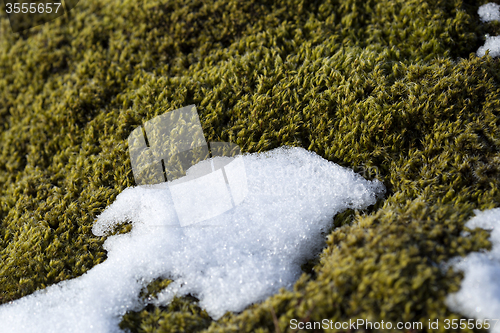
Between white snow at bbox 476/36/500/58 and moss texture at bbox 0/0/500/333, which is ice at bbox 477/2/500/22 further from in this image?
white snow at bbox 476/36/500/58

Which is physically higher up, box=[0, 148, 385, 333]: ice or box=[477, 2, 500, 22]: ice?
box=[477, 2, 500, 22]: ice

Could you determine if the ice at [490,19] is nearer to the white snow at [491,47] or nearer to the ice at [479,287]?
the white snow at [491,47]

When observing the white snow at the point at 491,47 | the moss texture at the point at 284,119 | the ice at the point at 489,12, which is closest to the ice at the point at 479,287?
the moss texture at the point at 284,119

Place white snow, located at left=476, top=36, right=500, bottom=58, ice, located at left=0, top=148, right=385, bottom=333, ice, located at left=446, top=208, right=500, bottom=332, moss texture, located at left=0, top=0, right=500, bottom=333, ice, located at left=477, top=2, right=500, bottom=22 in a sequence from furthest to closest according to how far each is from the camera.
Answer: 1. ice, located at left=477, top=2, right=500, bottom=22
2. white snow, located at left=476, top=36, right=500, bottom=58
3. ice, located at left=0, top=148, right=385, bottom=333
4. moss texture, located at left=0, top=0, right=500, bottom=333
5. ice, located at left=446, top=208, right=500, bottom=332

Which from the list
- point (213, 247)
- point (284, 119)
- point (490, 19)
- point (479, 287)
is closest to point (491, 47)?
point (490, 19)

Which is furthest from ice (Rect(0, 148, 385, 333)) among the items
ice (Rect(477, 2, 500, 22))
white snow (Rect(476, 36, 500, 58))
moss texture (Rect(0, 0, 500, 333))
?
ice (Rect(477, 2, 500, 22))

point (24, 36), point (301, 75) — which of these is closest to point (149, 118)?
point (301, 75)

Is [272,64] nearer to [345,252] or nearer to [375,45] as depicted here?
[375,45]

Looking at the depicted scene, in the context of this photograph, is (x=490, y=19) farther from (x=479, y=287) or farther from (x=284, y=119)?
(x=479, y=287)
